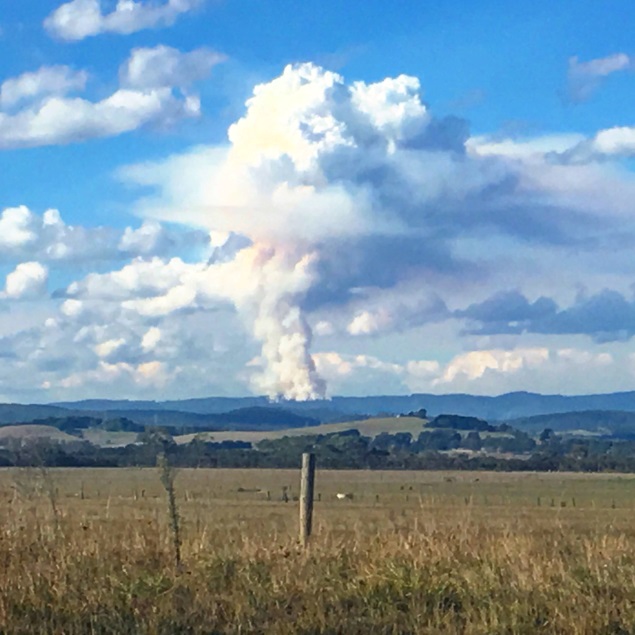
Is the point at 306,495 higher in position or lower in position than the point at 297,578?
higher

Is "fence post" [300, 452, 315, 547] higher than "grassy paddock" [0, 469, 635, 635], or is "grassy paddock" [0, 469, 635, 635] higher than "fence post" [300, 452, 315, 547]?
"fence post" [300, 452, 315, 547]

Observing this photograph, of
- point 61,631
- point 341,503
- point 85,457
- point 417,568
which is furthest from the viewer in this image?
point 85,457

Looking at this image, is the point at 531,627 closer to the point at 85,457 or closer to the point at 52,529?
the point at 52,529

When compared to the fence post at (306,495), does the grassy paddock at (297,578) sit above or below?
below

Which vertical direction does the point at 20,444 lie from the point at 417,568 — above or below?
above

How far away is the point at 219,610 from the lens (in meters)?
10.9

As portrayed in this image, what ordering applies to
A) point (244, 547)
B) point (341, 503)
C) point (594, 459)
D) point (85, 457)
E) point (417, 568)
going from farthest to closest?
point (594, 459) → point (85, 457) → point (341, 503) → point (244, 547) → point (417, 568)

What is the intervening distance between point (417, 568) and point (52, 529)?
391cm

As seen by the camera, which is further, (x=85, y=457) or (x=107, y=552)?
(x=85, y=457)

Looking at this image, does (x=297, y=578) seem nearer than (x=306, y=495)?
Yes

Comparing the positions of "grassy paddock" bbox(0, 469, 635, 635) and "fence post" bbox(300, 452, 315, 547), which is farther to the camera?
"fence post" bbox(300, 452, 315, 547)

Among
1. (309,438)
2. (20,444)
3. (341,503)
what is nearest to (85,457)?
(309,438)

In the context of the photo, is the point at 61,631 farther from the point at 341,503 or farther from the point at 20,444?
the point at 341,503

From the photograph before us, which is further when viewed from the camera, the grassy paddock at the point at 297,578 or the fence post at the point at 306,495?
the fence post at the point at 306,495
